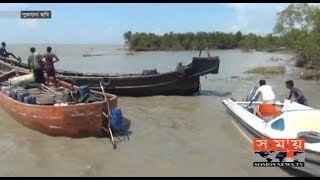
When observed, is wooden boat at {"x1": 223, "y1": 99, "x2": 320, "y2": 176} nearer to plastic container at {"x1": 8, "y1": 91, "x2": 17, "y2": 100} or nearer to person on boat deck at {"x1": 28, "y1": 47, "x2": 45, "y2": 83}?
plastic container at {"x1": 8, "y1": 91, "x2": 17, "y2": 100}

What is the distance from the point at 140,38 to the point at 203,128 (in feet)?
240

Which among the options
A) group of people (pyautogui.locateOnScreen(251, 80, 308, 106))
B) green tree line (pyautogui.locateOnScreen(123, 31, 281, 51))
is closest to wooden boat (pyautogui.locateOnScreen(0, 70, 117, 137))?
group of people (pyautogui.locateOnScreen(251, 80, 308, 106))

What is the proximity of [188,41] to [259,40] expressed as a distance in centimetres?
1700

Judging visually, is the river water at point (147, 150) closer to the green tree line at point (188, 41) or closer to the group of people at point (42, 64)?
the group of people at point (42, 64)

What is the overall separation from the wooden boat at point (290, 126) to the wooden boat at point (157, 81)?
6.71 metres

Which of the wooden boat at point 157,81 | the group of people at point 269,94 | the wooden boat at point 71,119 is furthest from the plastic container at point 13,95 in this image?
the group of people at point 269,94

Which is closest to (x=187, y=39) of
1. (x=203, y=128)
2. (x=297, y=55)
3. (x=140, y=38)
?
(x=140, y=38)

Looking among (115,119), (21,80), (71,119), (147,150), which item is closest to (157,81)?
(21,80)

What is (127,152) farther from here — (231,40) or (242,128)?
(231,40)

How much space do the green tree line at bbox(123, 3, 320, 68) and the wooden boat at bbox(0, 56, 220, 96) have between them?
48.9 feet

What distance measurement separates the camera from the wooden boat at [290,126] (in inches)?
301

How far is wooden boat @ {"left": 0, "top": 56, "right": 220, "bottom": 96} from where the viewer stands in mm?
17547

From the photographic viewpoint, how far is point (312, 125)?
853 centimetres

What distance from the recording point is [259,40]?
9431 centimetres
